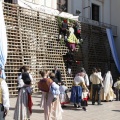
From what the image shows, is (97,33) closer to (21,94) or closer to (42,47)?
(42,47)

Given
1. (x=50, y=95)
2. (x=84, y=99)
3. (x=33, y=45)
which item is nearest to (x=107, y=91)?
(x=84, y=99)

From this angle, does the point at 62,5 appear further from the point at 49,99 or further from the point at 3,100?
the point at 3,100

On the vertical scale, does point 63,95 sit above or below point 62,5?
below

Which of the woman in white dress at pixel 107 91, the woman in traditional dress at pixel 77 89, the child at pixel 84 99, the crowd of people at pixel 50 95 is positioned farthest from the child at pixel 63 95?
the woman in white dress at pixel 107 91

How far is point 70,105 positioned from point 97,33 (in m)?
9.19

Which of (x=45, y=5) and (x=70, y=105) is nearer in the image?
(x=70, y=105)

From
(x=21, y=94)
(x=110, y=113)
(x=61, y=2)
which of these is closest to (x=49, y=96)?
(x=21, y=94)

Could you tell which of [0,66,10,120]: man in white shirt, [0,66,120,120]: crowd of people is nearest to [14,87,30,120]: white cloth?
[0,66,120,120]: crowd of people

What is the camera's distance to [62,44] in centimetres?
1547

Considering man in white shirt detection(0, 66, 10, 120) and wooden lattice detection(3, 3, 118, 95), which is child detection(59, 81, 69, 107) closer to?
wooden lattice detection(3, 3, 118, 95)

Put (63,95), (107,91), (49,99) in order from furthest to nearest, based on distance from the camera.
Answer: (107,91), (63,95), (49,99)

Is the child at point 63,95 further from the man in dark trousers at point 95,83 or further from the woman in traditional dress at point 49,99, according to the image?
the woman in traditional dress at point 49,99

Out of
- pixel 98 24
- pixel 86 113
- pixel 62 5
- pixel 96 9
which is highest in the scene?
pixel 96 9

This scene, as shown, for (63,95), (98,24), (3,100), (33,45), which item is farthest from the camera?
(98,24)
